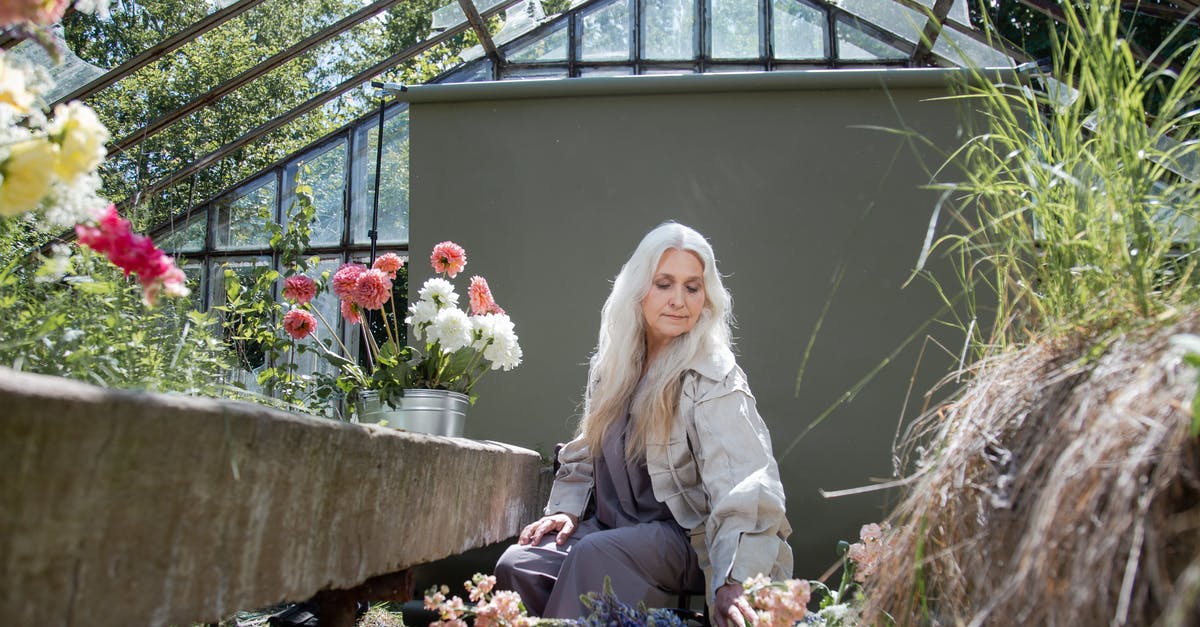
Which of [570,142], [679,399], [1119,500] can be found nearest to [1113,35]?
[1119,500]

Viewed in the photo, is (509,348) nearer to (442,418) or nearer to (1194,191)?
(442,418)

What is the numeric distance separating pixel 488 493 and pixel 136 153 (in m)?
7.85

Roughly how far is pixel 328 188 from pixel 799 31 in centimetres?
438

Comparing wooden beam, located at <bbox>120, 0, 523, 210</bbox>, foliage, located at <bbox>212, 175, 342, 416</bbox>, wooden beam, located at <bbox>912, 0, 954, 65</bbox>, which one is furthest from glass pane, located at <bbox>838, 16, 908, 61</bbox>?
foliage, located at <bbox>212, 175, 342, 416</bbox>

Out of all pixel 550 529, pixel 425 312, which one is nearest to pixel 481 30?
pixel 425 312

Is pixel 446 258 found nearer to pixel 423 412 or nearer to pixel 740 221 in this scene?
pixel 423 412

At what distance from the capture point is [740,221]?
4184 millimetres

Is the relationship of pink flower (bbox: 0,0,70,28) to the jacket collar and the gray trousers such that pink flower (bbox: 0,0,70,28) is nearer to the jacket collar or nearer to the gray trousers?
the gray trousers

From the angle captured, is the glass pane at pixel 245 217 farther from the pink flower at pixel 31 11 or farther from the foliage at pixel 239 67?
the pink flower at pixel 31 11

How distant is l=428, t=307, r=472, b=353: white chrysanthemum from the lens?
307cm

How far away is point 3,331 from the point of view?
1554mm

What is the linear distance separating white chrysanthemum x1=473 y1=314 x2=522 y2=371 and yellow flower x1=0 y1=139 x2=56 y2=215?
204 centimetres

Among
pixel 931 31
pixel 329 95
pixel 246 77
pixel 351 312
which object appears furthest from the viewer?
pixel 329 95

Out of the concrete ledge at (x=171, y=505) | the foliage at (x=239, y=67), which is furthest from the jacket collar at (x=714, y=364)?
the foliage at (x=239, y=67)
